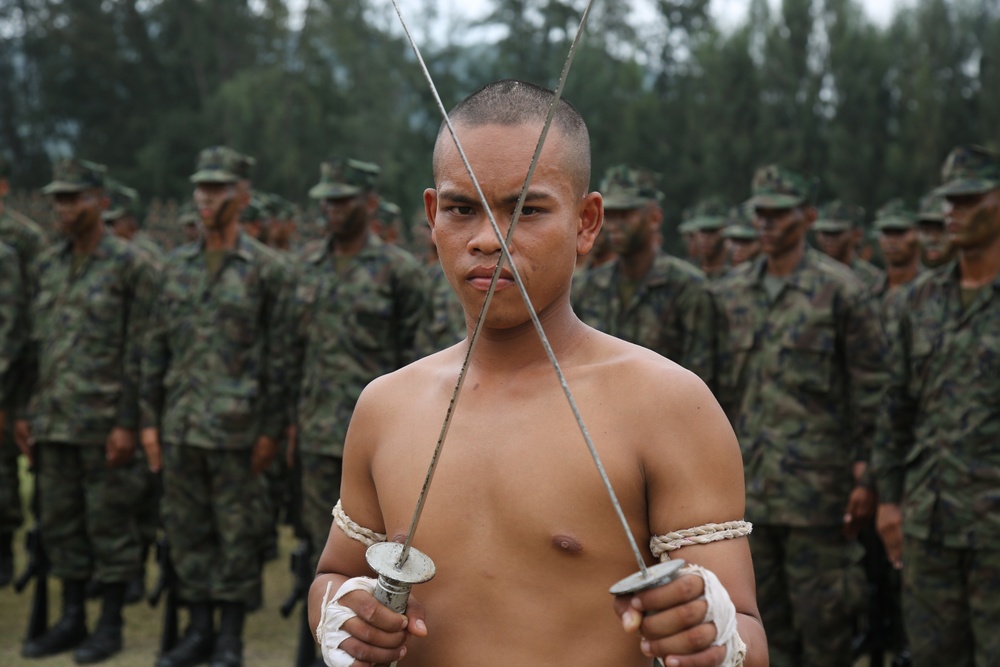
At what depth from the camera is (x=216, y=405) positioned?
6309mm

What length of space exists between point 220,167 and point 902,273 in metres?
5.53

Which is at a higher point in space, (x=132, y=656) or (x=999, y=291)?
(x=999, y=291)

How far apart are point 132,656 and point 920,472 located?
4.42m

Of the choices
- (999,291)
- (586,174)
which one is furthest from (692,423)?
(999,291)

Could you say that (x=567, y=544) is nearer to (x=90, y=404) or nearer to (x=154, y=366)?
(x=154, y=366)

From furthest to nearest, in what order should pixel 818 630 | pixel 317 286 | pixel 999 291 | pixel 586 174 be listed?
pixel 317 286 → pixel 818 630 → pixel 999 291 → pixel 586 174

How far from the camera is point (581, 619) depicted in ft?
6.51

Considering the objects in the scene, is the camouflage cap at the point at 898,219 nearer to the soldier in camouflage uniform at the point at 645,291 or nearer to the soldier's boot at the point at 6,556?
the soldier in camouflage uniform at the point at 645,291

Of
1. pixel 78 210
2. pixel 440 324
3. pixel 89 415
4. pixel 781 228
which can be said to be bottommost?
pixel 89 415

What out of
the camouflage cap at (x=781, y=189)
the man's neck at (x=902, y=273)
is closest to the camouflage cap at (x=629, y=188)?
the camouflage cap at (x=781, y=189)

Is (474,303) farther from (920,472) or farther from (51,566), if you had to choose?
(51,566)

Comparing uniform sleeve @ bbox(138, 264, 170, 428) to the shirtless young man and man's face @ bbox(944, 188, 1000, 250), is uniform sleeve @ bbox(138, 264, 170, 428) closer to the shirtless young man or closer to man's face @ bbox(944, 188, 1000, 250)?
man's face @ bbox(944, 188, 1000, 250)

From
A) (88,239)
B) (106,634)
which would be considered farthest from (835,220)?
(106,634)

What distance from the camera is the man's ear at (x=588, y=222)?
2166mm
